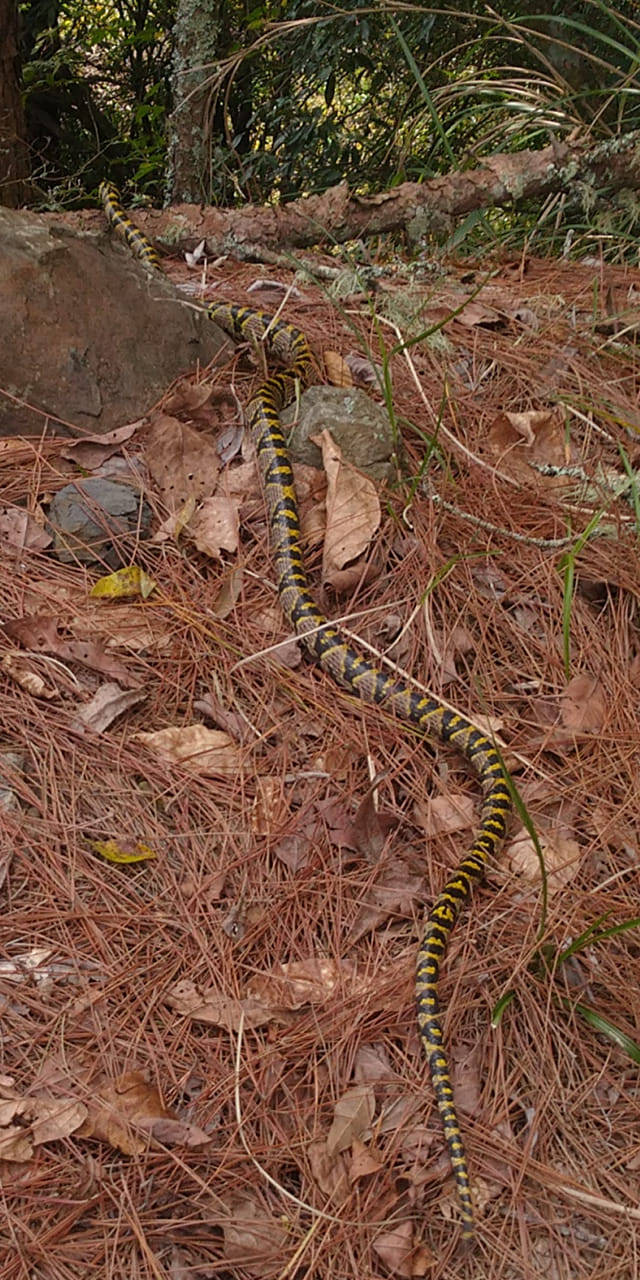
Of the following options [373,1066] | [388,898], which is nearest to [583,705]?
[388,898]

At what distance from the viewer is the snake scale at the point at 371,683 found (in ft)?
10.1

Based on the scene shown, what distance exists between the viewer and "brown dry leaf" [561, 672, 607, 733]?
4.00 meters

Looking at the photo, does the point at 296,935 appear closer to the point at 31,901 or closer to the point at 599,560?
the point at 31,901

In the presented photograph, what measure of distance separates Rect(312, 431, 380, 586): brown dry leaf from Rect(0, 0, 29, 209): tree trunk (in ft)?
13.3

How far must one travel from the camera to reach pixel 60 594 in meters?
4.12

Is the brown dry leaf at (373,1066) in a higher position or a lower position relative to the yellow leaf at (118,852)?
lower

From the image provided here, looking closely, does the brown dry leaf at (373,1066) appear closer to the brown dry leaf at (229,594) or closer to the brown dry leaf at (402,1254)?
the brown dry leaf at (402,1254)

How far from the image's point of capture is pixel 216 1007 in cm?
313

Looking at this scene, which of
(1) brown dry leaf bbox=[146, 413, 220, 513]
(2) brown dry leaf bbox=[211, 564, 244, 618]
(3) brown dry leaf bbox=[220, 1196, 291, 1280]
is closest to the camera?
(3) brown dry leaf bbox=[220, 1196, 291, 1280]

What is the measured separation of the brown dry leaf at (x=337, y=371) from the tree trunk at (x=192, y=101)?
2.10 meters

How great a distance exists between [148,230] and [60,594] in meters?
3.17

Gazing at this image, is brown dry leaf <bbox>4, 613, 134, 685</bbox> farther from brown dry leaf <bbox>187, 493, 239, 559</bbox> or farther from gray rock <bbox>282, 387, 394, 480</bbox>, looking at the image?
gray rock <bbox>282, 387, 394, 480</bbox>

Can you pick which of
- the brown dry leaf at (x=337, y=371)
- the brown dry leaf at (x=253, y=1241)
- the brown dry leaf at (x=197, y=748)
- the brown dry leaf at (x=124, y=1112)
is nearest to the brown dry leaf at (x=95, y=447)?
the brown dry leaf at (x=337, y=371)

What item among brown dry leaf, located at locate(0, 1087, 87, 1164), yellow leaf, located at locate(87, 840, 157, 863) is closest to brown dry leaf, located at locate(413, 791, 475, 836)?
yellow leaf, located at locate(87, 840, 157, 863)
